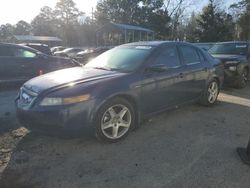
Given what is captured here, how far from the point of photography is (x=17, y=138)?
4.50 m

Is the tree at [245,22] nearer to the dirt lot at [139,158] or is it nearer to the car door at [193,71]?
the car door at [193,71]

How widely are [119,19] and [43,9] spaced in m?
27.0

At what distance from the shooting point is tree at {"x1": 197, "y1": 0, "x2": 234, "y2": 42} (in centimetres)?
3991

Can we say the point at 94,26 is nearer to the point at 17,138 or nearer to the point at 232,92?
the point at 232,92

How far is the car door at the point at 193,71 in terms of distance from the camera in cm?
555

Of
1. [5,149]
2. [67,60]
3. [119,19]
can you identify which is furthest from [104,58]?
[119,19]

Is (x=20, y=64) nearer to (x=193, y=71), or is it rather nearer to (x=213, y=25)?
(x=193, y=71)

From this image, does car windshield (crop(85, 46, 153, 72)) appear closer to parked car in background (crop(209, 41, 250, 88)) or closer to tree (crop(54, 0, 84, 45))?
parked car in background (crop(209, 41, 250, 88))

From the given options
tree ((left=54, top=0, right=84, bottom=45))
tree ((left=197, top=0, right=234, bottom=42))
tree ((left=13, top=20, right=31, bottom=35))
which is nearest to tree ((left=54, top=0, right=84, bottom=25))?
tree ((left=54, top=0, right=84, bottom=45))

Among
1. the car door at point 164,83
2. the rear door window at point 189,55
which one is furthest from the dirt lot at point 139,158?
the rear door window at point 189,55

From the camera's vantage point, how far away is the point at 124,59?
5.03 meters

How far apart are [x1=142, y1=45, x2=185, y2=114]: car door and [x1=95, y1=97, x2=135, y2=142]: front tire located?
381 millimetres

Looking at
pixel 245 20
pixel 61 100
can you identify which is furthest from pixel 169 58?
pixel 245 20

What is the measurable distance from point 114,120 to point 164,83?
4.06ft
